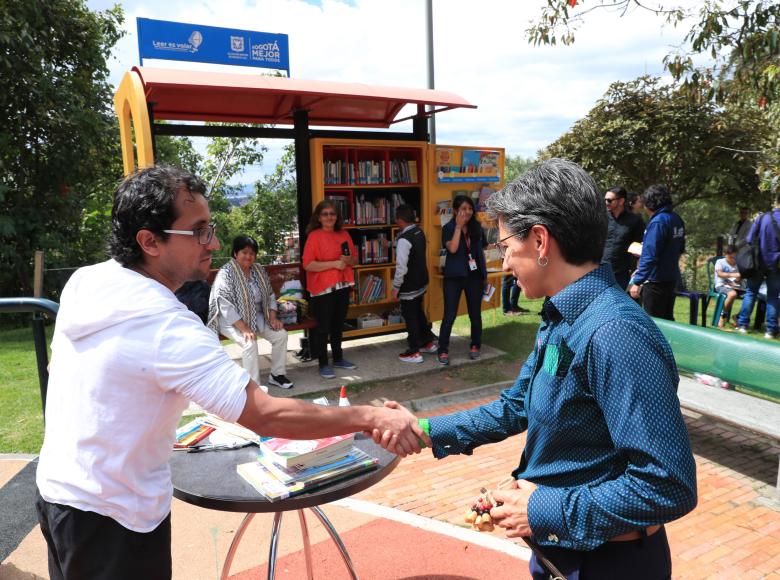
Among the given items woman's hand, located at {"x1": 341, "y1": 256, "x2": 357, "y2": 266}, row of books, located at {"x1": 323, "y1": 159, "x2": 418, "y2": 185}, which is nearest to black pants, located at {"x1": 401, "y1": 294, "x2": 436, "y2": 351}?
woman's hand, located at {"x1": 341, "y1": 256, "x2": 357, "y2": 266}

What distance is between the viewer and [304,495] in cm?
208

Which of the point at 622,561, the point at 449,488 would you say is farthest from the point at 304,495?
the point at 449,488

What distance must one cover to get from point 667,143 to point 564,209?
1321 centimetres

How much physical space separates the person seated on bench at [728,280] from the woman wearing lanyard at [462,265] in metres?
4.68

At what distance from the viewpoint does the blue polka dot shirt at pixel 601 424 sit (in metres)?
1.33

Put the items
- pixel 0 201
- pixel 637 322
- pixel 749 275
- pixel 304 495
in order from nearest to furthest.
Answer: pixel 637 322, pixel 304 495, pixel 749 275, pixel 0 201

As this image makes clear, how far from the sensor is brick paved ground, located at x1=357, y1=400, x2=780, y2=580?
3.28 metres

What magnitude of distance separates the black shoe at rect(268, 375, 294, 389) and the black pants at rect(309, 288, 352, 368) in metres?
0.50

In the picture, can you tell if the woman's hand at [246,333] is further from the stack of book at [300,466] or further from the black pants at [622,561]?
the black pants at [622,561]

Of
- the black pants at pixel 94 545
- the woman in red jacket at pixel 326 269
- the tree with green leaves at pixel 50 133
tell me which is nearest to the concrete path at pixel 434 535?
the black pants at pixel 94 545

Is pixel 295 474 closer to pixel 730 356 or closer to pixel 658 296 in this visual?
pixel 730 356

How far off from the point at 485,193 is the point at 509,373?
2.78 meters

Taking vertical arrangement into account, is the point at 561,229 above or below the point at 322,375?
above

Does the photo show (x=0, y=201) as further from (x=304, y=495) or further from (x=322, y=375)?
(x=304, y=495)
